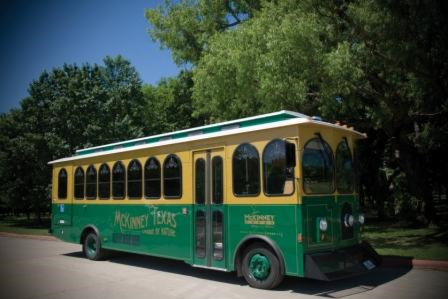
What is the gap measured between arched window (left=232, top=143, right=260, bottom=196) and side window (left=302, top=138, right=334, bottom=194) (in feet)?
3.08

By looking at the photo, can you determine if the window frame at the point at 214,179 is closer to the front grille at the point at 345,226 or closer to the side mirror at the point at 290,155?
the side mirror at the point at 290,155

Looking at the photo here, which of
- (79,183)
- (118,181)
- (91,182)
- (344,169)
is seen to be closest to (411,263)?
(344,169)

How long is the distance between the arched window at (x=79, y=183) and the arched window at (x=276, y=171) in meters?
7.37

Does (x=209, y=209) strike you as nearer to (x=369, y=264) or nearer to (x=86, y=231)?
(x=369, y=264)

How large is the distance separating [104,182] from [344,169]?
6.90 m

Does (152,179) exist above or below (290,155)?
below

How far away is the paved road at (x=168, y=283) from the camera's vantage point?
336 inches

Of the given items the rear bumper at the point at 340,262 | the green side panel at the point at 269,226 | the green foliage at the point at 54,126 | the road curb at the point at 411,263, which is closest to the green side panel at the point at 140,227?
the green side panel at the point at 269,226

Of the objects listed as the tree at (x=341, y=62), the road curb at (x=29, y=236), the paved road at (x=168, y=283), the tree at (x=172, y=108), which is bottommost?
the paved road at (x=168, y=283)

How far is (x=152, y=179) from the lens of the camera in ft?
38.2

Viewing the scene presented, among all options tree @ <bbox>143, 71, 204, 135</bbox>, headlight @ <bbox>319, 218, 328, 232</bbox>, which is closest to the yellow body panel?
headlight @ <bbox>319, 218, 328, 232</bbox>

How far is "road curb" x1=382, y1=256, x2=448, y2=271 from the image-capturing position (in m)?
10.2

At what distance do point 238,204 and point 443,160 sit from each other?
20125 mm

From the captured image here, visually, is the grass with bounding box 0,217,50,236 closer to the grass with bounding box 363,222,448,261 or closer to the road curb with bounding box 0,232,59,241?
the road curb with bounding box 0,232,59,241
